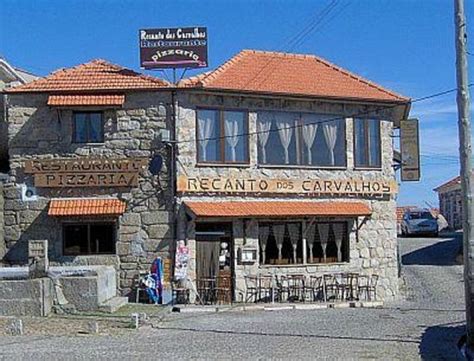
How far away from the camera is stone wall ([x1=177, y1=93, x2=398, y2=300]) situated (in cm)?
2473

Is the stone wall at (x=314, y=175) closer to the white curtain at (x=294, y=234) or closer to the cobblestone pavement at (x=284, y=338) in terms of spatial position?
the white curtain at (x=294, y=234)

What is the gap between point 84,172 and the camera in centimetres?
2452

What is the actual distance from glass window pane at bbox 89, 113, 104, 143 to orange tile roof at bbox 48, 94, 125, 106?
0.60 metres

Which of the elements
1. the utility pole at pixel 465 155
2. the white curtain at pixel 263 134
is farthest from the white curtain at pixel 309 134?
the utility pole at pixel 465 155

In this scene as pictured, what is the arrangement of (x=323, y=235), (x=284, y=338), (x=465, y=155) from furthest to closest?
(x=323, y=235) < (x=284, y=338) < (x=465, y=155)

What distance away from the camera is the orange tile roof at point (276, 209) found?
79.7 feet

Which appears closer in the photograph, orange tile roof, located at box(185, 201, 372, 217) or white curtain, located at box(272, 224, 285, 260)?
orange tile roof, located at box(185, 201, 372, 217)

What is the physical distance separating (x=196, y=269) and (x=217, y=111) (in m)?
4.99

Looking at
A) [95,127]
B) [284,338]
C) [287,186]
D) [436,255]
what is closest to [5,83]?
[95,127]

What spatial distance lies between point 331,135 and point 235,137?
348 centimetres

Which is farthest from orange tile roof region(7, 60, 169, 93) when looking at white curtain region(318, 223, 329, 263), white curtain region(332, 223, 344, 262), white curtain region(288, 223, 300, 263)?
white curtain region(332, 223, 344, 262)

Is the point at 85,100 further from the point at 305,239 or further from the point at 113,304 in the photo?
the point at 305,239

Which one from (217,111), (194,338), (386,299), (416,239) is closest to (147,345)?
(194,338)

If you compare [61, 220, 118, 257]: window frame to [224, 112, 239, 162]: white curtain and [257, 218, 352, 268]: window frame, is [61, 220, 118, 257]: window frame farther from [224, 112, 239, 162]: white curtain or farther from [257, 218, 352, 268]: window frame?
[257, 218, 352, 268]: window frame
